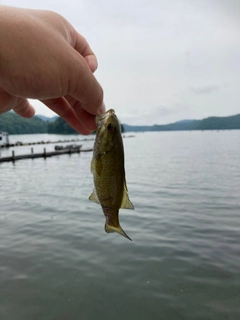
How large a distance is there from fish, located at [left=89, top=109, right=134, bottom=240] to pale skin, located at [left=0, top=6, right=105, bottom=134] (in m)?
0.20

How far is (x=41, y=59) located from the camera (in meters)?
1.77

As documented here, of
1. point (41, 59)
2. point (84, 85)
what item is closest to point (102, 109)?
point (84, 85)

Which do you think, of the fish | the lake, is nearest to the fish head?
the fish

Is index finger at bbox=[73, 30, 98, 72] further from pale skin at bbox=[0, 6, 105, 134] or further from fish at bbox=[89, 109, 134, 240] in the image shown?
fish at bbox=[89, 109, 134, 240]

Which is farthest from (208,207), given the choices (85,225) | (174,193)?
(85,225)

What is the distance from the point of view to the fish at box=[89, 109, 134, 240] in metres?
2.38

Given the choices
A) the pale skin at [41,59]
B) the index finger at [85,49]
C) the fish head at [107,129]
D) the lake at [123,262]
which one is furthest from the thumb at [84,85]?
the lake at [123,262]

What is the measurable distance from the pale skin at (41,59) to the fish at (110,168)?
7.9 inches

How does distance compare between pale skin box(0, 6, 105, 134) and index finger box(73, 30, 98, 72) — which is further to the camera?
index finger box(73, 30, 98, 72)

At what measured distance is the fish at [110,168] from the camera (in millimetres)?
2375

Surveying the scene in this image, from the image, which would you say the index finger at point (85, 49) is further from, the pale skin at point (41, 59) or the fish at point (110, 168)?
the fish at point (110, 168)

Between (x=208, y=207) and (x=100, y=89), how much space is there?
14908mm

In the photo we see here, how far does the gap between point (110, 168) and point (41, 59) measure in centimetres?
98

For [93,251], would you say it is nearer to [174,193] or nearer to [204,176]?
[174,193]
